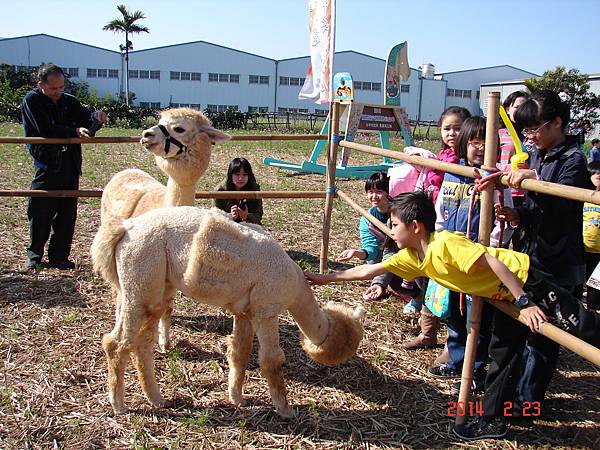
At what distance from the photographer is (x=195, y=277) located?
100 inches

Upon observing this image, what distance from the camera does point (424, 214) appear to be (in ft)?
8.79

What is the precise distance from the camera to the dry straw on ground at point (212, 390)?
2697mm

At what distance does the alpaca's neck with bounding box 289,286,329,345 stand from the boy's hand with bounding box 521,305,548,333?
1.06m

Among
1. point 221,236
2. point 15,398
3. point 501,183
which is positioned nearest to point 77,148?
point 15,398

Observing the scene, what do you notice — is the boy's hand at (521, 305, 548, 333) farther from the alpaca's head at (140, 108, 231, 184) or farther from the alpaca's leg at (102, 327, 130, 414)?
the alpaca's head at (140, 108, 231, 184)

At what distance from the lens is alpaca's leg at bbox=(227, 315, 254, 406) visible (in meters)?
2.85

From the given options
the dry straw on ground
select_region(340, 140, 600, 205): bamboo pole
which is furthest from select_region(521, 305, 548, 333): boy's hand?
the dry straw on ground

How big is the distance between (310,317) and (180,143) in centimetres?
140

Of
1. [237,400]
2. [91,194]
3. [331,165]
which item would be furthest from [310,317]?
[91,194]

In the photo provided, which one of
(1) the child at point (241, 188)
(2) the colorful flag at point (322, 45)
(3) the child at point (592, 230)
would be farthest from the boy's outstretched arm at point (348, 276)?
(2) the colorful flag at point (322, 45)

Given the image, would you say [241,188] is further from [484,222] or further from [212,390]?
[484,222]

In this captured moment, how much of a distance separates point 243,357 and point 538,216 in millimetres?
1781

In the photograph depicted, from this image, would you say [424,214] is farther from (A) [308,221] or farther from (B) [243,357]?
(A) [308,221]

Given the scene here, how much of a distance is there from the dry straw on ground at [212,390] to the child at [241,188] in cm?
91
